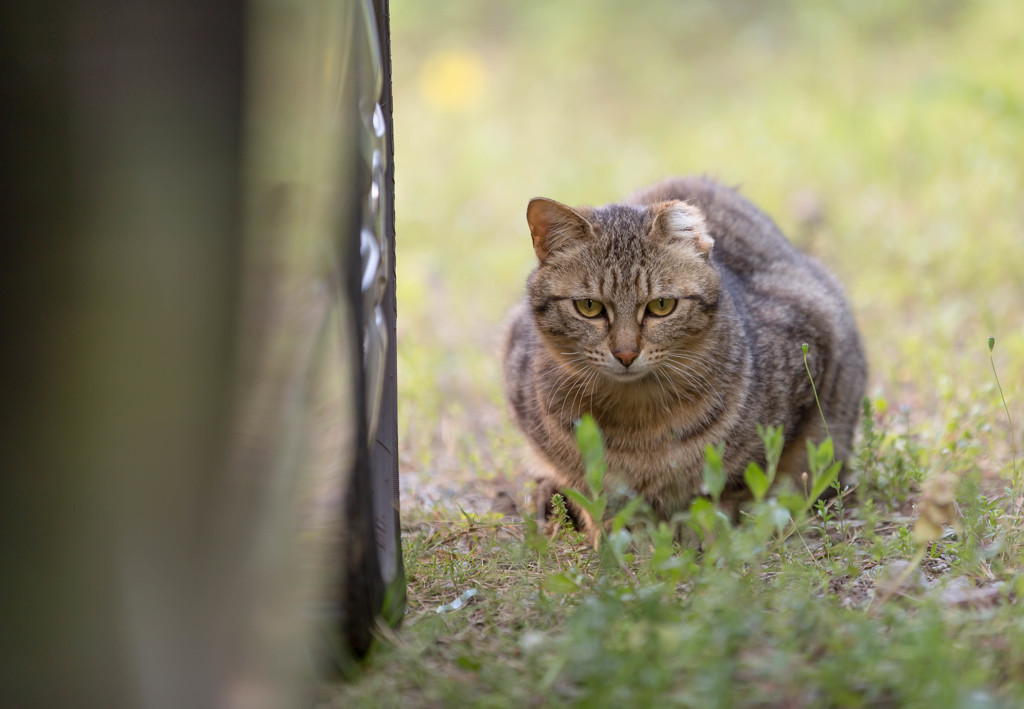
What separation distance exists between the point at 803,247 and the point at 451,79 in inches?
170

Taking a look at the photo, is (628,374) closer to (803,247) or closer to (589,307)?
(589,307)

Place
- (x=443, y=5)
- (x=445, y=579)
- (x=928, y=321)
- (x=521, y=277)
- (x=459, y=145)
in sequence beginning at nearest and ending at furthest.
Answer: (x=445, y=579)
(x=928, y=321)
(x=521, y=277)
(x=459, y=145)
(x=443, y=5)

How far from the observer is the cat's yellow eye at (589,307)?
7.83 ft

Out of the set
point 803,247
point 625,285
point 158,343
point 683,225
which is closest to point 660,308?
point 625,285

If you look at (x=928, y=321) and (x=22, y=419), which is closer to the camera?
(x=22, y=419)

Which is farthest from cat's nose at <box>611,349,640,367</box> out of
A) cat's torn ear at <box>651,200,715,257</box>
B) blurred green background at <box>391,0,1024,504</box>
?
blurred green background at <box>391,0,1024,504</box>

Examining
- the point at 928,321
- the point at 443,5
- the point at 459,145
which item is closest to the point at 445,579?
the point at 928,321

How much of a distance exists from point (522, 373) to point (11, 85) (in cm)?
167

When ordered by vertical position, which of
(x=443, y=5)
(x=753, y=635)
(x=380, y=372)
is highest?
(x=443, y=5)

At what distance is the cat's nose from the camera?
7.48 feet

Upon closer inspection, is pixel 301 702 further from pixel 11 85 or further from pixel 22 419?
pixel 11 85

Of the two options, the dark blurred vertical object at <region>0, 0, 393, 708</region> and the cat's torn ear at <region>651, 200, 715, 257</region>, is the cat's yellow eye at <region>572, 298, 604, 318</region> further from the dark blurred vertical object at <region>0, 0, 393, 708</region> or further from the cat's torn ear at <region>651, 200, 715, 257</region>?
the dark blurred vertical object at <region>0, 0, 393, 708</region>

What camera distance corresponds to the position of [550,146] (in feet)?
23.0

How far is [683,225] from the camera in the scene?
2.40m
